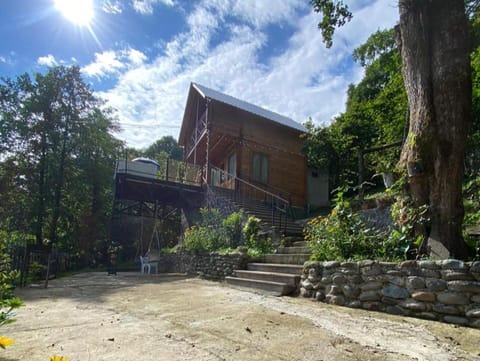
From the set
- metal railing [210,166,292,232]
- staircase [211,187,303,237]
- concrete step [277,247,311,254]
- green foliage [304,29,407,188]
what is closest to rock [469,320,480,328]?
→ concrete step [277,247,311,254]

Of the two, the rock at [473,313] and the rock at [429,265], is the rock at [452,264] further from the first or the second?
the rock at [473,313]

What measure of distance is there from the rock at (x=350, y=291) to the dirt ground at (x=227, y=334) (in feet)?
0.90

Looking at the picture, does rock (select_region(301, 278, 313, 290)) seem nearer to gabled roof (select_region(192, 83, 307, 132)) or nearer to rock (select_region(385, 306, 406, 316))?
rock (select_region(385, 306, 406, 316))

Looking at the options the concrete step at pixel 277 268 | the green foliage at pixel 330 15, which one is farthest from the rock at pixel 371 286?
the green foliage at pixel 330 15

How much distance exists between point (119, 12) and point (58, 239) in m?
16.2

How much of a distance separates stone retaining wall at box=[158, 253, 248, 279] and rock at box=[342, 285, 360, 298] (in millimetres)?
2813

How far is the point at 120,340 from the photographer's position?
244cm

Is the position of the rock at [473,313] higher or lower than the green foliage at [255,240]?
lower

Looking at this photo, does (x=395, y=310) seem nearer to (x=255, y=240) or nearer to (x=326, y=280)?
(x=326, y=280)

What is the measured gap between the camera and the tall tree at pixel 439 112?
3715 millimetres

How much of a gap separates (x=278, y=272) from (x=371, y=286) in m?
2.10

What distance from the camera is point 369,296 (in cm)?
374

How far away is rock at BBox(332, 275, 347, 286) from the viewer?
13.4 ft

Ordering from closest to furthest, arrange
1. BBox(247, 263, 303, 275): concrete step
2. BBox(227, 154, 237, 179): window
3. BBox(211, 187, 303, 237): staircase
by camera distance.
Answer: BBox(247, 263, 303, 275): concrete step
BBox(211, 187, 303, 237): staircase
BBox(227, 154, 237, 179): window
